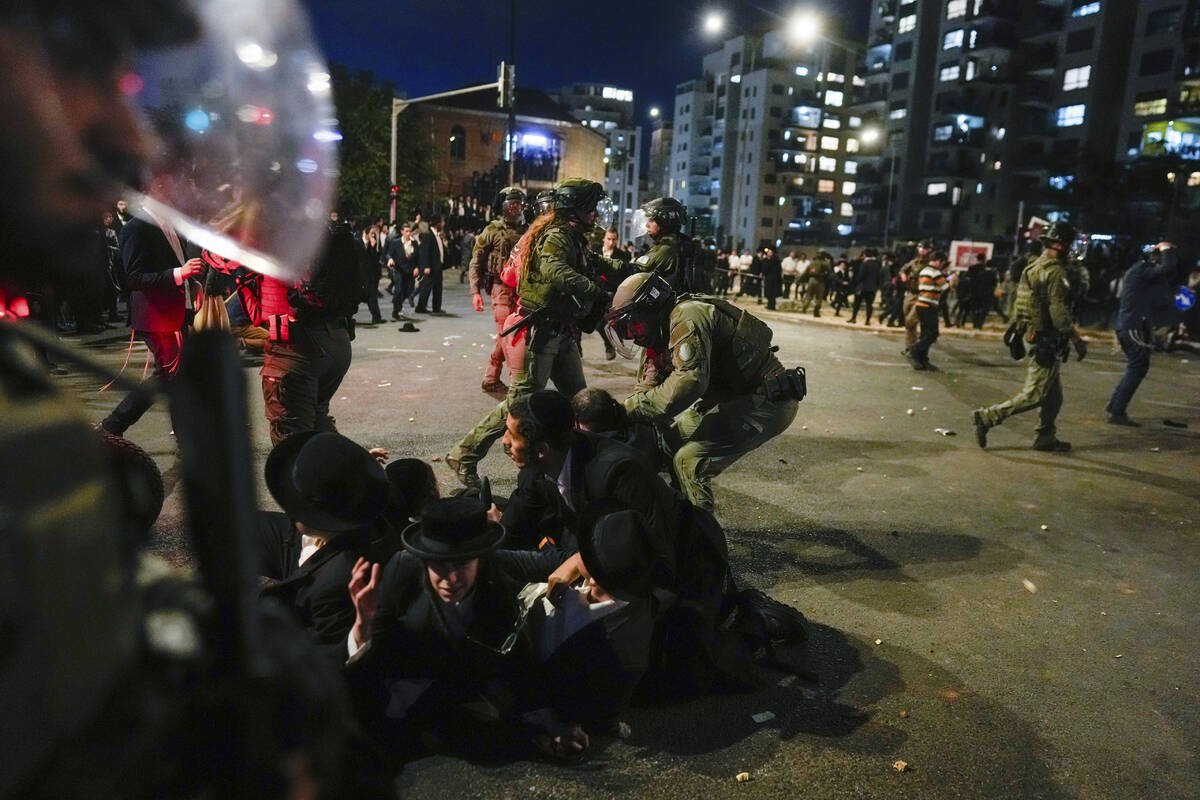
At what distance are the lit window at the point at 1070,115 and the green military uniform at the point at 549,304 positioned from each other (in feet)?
202

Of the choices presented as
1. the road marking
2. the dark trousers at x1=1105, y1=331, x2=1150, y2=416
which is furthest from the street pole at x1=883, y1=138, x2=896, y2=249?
the dark trousers at x1=1105, y1=331, x2=1150, y2=416

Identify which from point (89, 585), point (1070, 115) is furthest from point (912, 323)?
point (1070, 115)

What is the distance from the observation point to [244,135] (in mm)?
1295

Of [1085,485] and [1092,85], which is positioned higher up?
[1092,85]

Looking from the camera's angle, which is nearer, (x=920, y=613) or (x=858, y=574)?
(x=920, y=613)

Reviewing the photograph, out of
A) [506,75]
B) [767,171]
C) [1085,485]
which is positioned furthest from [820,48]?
[1085,485]

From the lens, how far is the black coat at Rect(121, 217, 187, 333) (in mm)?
5625

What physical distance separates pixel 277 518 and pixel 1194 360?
17182mm

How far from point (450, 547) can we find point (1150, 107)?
2256 inches

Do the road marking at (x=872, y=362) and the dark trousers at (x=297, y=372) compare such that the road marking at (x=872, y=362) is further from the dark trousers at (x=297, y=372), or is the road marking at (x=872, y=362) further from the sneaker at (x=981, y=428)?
the dark trousers at (x=297, y=372)

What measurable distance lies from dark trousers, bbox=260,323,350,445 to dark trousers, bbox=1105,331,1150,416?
8221 millimetres

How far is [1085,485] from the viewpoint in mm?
6762

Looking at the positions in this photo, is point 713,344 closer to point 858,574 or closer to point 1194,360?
point 858,574

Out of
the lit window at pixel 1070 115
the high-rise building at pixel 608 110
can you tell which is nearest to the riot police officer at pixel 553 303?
the lit window at pixel 1070 115
